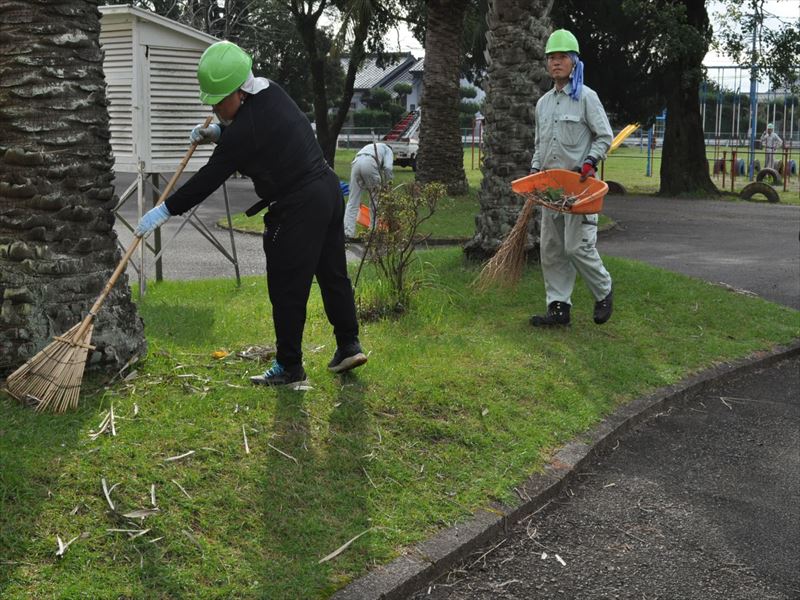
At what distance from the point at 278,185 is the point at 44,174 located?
4.06 feet

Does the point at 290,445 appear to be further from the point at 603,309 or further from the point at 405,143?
the point at 405,143

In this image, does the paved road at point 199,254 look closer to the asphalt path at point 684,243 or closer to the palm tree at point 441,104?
the asphalt path at point 684,243

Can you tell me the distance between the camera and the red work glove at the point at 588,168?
7602mm

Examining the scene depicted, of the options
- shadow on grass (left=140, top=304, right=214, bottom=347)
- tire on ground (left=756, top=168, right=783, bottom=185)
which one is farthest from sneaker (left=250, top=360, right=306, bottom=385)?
tire on ground (left=756, top=168, right=783, bottom=185)

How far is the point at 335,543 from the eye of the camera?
434 centimetres

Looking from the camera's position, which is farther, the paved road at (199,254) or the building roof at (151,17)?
the paved road at (199,254)

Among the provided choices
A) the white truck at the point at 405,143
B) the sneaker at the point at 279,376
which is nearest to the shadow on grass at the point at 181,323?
the sneaker at the point at 279,376

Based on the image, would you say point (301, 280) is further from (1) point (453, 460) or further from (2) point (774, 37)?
(2) point (774, 37)

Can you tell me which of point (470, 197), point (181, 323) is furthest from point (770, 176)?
point (181, 323)

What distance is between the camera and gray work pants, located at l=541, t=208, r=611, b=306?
7.77 meters

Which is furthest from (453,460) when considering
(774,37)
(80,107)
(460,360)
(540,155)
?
(774,37)

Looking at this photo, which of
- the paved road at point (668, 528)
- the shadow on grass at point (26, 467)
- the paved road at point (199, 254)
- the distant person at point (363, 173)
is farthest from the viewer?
the paved road at point (199, 254)

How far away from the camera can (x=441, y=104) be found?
20562 mm

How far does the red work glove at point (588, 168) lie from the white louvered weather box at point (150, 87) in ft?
11.9
